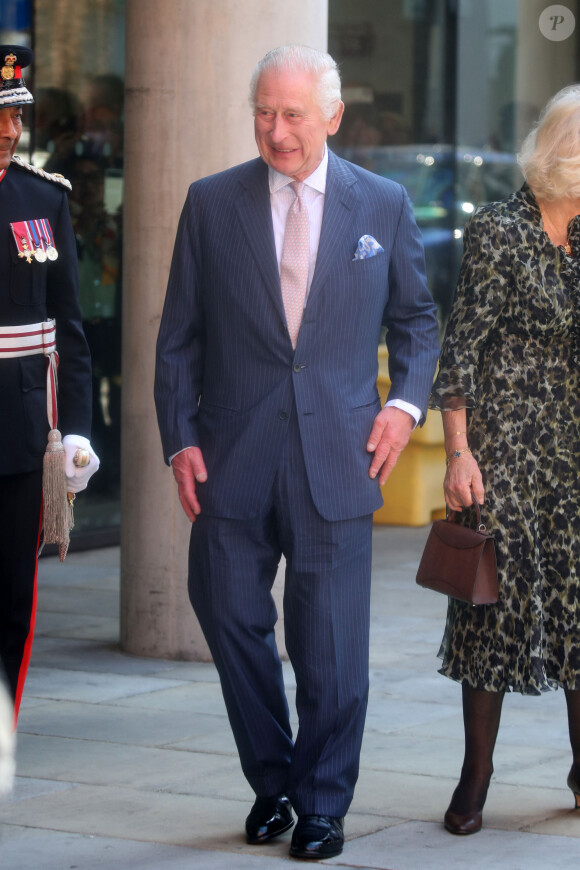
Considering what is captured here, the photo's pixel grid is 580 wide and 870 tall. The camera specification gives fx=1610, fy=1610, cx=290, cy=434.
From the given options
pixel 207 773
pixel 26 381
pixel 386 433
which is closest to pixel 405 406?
pixel 386 433

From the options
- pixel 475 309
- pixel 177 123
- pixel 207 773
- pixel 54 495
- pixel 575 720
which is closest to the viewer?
pixel 54 495

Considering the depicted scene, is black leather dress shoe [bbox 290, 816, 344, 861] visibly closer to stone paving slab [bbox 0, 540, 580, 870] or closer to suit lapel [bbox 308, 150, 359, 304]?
stone paving slab [bbox 0, 540, 580, 870]

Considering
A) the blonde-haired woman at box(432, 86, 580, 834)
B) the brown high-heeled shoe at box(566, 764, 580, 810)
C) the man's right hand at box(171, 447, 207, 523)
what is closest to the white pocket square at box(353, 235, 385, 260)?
the blonde-haired woman at box(432, 86, 580, 834)

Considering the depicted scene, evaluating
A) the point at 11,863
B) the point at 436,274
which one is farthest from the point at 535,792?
the point at 436,274

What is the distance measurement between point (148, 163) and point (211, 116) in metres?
0.31

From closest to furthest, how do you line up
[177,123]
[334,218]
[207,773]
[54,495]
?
[54,495] → [334,218] → [207,773] → [177,123]

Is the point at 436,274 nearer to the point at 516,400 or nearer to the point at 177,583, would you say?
the point at 177,583

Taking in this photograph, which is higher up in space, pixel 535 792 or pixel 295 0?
pixel 295 0

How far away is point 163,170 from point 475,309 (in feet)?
8.11

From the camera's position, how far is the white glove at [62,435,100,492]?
3.88 m

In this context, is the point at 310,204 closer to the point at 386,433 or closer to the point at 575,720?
the point at 386,433

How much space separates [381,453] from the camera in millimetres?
3971

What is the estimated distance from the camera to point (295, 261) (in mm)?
3951

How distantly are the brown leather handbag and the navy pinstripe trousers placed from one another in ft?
0.63
